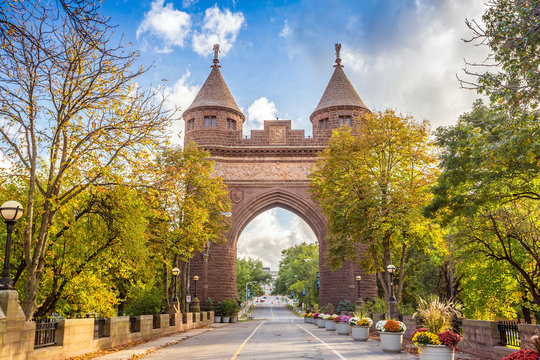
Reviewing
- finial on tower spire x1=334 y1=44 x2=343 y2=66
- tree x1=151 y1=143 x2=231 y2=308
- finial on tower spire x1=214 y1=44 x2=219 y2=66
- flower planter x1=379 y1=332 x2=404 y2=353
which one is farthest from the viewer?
finial on tower spire x1=334 y1=44 x2=343 y2=66

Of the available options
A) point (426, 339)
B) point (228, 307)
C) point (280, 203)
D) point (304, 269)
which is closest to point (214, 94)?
point (280, 203)

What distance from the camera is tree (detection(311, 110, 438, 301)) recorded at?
21.9 m

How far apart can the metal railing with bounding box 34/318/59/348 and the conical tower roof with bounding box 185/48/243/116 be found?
113 feet

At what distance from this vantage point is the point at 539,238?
22.2m

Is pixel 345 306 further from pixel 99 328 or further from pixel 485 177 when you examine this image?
pixel 99 328

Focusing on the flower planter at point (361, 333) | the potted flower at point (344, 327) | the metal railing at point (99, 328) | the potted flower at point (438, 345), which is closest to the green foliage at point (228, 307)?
the potted flower at point (344, 327)

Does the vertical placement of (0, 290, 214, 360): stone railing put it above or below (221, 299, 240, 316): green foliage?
above

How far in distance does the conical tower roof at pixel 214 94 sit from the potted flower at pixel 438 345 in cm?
3653

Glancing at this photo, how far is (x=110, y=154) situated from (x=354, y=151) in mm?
13590

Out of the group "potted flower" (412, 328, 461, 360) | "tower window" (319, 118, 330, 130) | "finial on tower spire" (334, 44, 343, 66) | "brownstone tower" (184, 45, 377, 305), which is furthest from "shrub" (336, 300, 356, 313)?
"potted flower" (412, 328, 461, 360)

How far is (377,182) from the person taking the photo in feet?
76.7

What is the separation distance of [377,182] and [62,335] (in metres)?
16.7

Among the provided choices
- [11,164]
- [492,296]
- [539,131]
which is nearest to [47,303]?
[11,164]

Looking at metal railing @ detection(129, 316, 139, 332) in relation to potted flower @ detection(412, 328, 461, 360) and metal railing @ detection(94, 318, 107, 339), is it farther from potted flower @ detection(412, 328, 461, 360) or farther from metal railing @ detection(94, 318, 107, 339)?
potted flower @ detection(412, 328, 461, 360)
